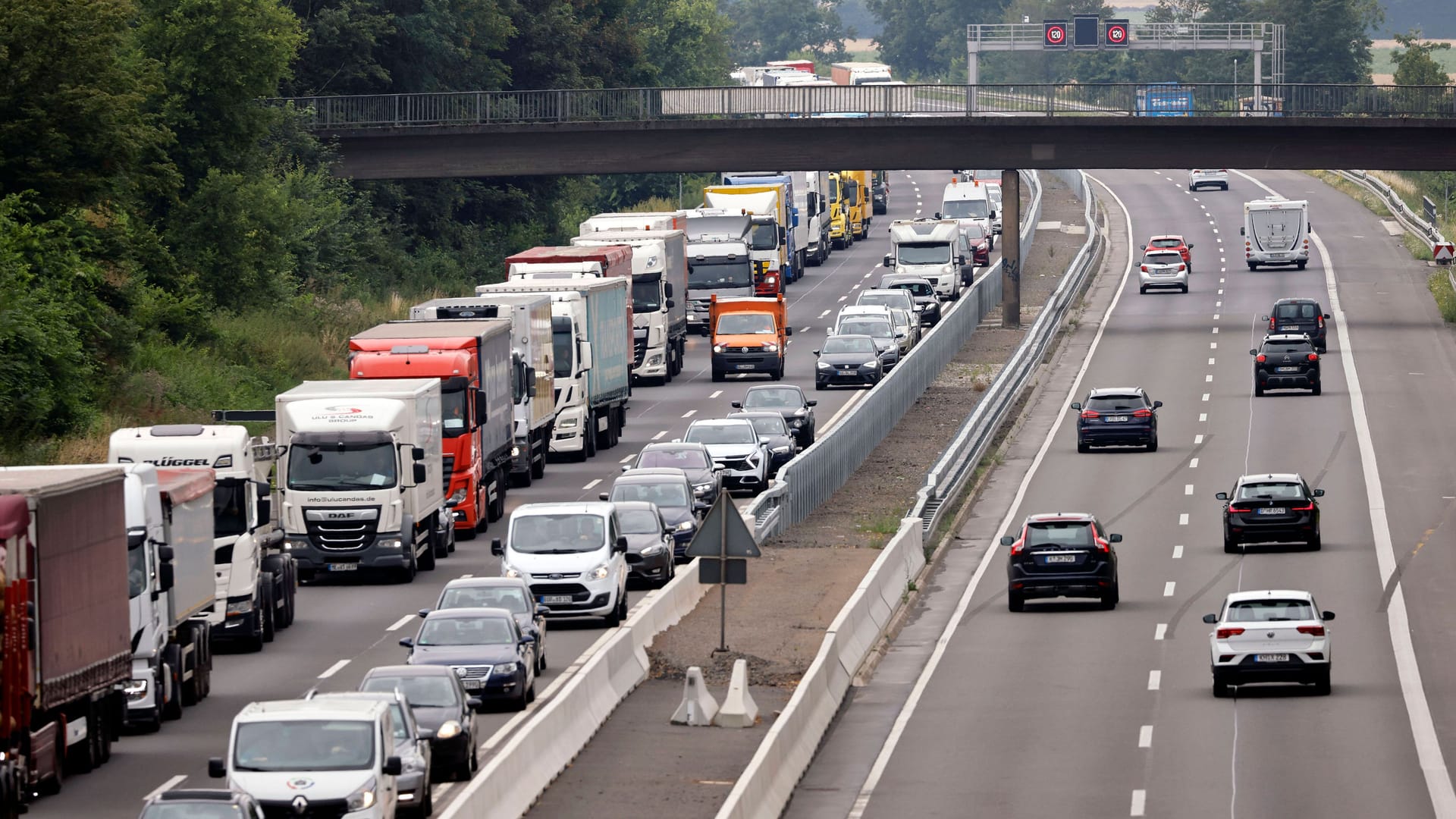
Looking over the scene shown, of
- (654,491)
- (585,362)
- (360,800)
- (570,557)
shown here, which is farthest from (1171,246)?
(360,800)

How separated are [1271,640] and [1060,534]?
7290 mm

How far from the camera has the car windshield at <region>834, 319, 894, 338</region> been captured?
214ft

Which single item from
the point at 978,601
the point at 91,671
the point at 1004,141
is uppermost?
the point at 1004,141

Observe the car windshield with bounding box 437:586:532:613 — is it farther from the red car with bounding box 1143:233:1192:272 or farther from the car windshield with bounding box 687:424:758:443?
the red car with bounding box 1143:233:1192:272

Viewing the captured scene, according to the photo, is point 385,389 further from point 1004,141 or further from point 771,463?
point 1004,141

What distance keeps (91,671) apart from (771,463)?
26.5 m

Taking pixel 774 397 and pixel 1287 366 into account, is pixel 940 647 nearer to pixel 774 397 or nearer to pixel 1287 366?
pixel 774 397

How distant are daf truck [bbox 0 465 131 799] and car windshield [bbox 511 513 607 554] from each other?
894 centimetres

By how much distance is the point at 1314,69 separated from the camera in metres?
165

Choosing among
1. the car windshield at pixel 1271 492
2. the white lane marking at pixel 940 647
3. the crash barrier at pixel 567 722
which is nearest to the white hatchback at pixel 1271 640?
the white lane marking at pixel 940 647

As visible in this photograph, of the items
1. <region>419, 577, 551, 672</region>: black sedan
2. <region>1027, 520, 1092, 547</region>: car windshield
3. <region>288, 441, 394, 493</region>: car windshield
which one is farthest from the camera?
<region>288, 441, 394, 493</region>: car windshield

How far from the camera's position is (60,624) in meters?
21.4

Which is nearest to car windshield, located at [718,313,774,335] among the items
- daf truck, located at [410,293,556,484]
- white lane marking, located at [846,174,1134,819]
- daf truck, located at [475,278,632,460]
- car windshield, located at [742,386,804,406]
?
white lane marking, located at [846,174,1134,819]

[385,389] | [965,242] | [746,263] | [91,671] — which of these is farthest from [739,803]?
[965,242]
